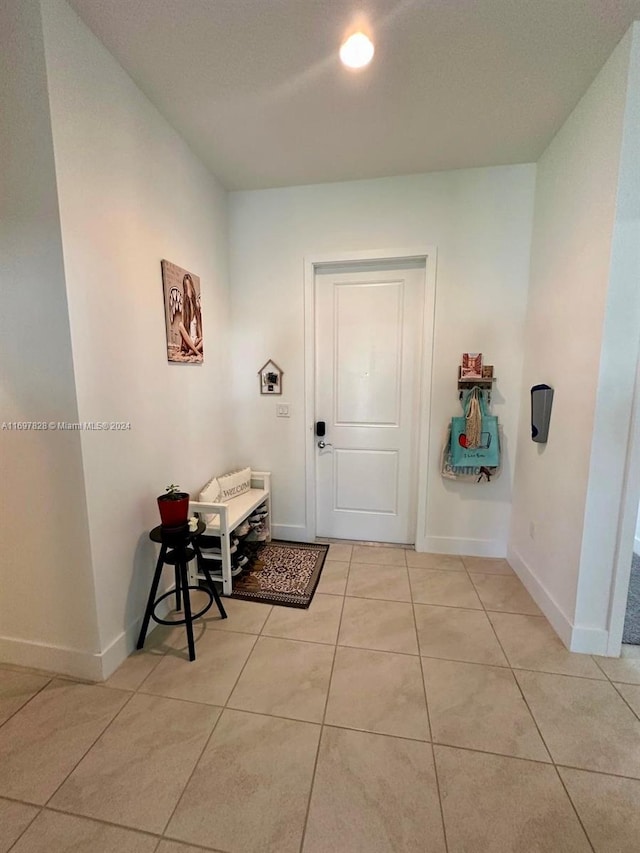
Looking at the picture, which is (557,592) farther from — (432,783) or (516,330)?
(516,330)

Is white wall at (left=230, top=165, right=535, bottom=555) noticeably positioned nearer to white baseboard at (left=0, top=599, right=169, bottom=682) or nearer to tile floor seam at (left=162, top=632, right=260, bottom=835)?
tile floor seam at (left=162, top=632, right=260, bottom=835)

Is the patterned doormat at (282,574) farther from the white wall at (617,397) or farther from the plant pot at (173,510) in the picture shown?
the white wall at (617,397)

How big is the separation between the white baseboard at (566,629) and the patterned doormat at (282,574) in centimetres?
133

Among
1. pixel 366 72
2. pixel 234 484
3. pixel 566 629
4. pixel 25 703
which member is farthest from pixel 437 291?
pixel 25 703

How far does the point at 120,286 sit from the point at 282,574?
6.37 feet

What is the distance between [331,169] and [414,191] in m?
0.58

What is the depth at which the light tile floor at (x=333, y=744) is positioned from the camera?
103cm

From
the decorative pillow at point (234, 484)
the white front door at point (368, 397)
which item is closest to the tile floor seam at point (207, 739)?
the decorative pillow at point (234, 484)

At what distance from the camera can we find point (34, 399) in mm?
1414

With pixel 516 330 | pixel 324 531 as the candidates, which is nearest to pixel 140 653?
pixel 324 531

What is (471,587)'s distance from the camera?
223 centimetres

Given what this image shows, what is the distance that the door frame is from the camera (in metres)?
2.43

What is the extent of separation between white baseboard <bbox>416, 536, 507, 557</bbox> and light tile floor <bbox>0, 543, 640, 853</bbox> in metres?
0.67

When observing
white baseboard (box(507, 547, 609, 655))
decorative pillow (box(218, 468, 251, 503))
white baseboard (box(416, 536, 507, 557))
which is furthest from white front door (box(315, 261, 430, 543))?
white baseboard (box(507, 547, 609, 655))
